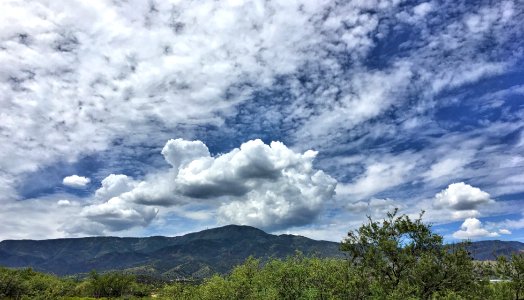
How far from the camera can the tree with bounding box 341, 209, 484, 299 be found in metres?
44.8

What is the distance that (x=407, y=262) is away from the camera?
156ft

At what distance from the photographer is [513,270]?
5112 cm

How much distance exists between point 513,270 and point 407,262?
17135mm

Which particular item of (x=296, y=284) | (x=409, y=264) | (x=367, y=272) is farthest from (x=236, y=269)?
(x=409, y=264)

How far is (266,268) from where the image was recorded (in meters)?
69.8

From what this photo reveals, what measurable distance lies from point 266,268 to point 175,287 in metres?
47.1

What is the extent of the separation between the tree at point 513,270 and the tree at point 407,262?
8.04m

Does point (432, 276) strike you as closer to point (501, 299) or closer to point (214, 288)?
point (501, 299)

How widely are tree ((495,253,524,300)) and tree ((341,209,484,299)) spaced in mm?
8045

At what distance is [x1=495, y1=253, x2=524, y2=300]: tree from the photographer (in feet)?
160

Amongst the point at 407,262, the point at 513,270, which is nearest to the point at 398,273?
the point at 407,262

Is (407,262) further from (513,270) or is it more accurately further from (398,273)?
(513,270)

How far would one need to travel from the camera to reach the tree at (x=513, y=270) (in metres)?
48.9

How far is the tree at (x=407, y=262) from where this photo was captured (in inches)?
1764
